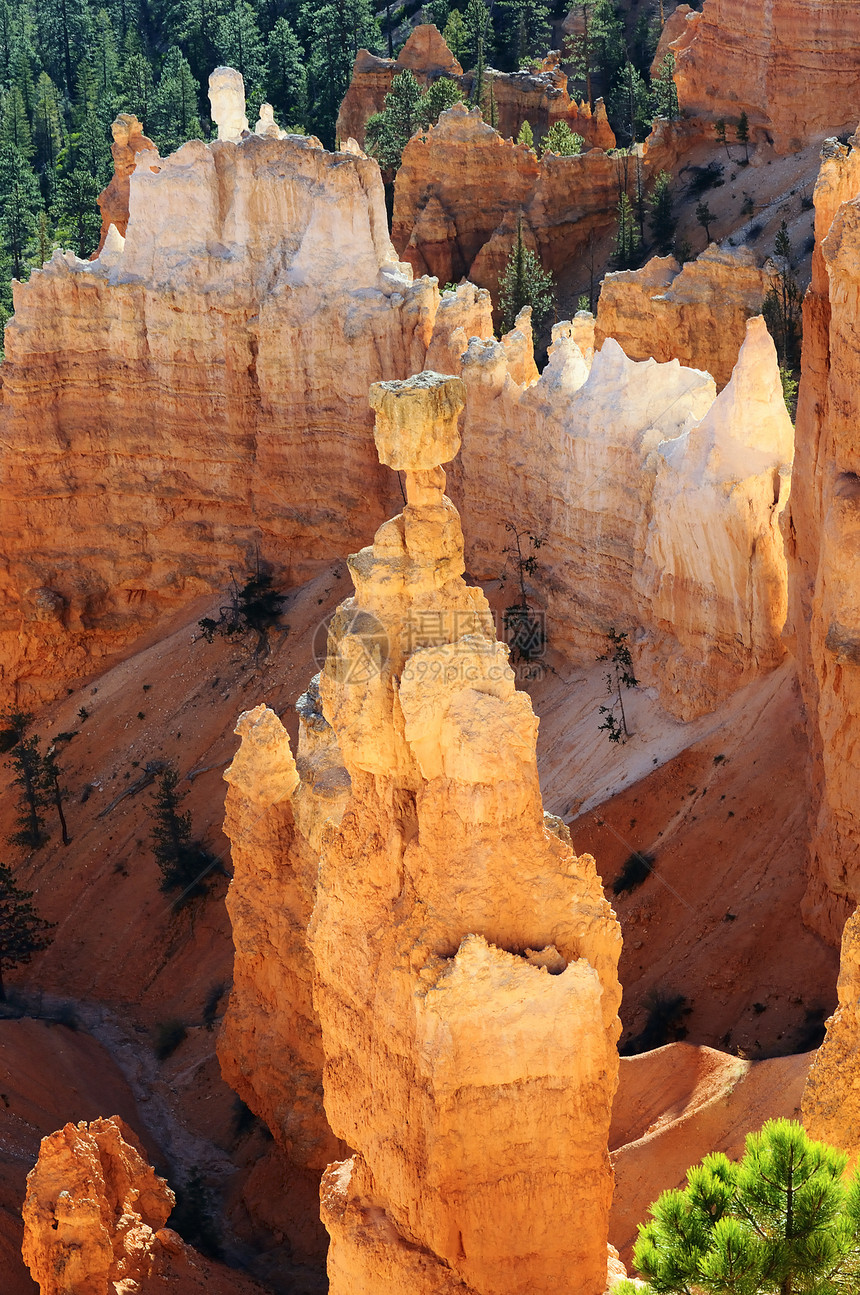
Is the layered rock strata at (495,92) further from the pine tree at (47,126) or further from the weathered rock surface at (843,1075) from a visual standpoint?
the weathered rock surface at (843,1075)

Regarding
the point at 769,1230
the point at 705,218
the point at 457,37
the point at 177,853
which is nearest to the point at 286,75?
the point at 457,37

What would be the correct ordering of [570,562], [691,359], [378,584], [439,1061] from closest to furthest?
[439,1061] → [378,584] → [570,562] → [691,359]

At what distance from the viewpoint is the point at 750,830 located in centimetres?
2328

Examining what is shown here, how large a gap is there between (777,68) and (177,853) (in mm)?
34219

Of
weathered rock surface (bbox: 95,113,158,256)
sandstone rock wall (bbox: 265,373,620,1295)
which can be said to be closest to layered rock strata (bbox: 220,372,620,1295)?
sandstone rock wall (bbox: 265,373,620,1295)

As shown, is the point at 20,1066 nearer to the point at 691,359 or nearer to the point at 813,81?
the point at 691,359

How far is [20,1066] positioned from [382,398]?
14.7 m

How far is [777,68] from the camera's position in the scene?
5188cm

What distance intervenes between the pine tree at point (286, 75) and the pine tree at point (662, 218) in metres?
21.3

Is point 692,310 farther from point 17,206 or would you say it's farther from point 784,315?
point 17,206

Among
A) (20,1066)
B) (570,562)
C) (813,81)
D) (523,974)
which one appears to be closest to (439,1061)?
(523,974)

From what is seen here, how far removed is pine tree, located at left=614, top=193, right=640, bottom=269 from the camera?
5278 centimetres

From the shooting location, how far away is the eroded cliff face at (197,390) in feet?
110

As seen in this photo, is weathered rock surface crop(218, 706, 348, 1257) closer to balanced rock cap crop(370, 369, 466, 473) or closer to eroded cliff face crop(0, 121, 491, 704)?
balanced rock cap crop(370, 369, 466, 473)
